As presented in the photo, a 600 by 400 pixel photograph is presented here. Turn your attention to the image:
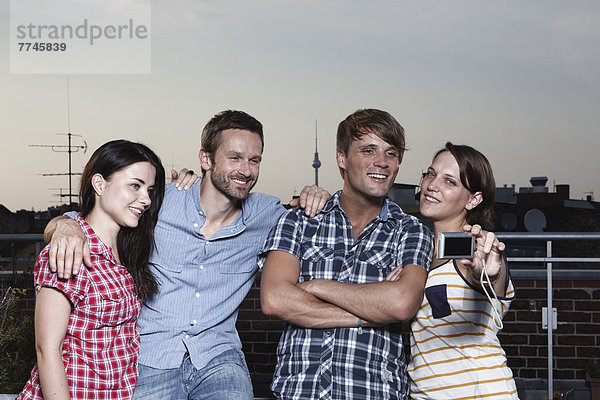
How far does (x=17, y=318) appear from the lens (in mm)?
5152

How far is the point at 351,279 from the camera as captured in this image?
239 cm

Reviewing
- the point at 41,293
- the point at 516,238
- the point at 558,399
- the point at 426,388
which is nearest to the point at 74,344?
the point at 41,293

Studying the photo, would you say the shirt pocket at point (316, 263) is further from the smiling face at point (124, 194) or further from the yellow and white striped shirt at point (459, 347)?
the smiling face at point (124, 194)

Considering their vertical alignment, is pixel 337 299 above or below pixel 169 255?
below

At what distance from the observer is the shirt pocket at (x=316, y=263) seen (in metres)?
2.42

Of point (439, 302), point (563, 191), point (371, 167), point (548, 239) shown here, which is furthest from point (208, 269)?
point (563, 191)

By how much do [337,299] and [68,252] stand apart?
904 mm

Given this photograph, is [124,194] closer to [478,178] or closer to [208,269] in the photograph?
[208,269]

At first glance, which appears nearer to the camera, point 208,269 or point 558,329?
point 208,269

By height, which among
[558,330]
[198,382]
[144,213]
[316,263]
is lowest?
[558,330]

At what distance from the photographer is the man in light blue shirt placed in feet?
8.00

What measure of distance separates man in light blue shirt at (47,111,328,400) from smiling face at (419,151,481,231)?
16.8 inches

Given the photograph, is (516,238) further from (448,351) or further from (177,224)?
(177,224)

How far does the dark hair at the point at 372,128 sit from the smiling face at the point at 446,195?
0.21 metres
